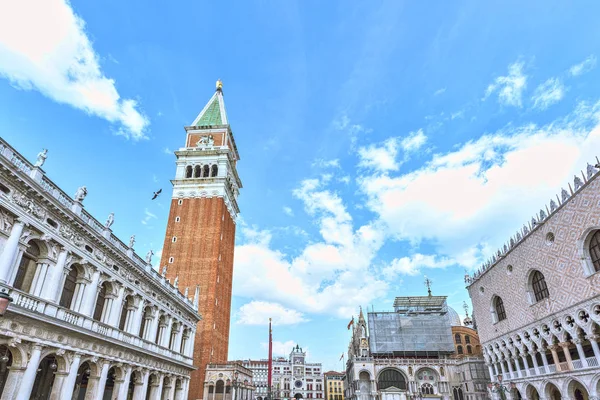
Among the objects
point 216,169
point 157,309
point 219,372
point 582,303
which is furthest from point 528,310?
point 216,169

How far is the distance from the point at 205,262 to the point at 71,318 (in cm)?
3297

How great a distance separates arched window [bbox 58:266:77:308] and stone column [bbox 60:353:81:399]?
2.85 m

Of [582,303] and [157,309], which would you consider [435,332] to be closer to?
[582,303]

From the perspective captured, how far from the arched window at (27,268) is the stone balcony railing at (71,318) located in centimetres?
121

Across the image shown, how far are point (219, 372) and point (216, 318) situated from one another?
750 cm

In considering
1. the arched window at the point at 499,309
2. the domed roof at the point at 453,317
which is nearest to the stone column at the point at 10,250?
the arched window at the point at 499,309

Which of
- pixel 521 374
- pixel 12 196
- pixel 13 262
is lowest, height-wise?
pixel 521 374

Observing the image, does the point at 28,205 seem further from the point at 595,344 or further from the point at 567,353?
the point at 567,353

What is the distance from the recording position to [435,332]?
61406mm

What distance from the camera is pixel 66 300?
20188mm

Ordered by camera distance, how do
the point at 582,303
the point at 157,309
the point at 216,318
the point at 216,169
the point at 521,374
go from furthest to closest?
the point at 216,169
the point at 216,318
the point at 521,374
the point at 157,309
the point at 582,303

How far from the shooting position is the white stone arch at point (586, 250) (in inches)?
968

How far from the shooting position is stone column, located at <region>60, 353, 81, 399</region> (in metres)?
18.5

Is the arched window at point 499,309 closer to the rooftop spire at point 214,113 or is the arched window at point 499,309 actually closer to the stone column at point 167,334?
the stone column at point 167,334
